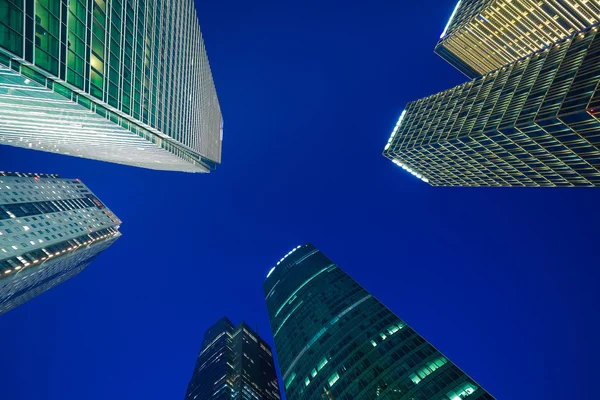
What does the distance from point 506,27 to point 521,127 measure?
8044 centimetres

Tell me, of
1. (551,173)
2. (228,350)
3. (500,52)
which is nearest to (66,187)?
(228,350)

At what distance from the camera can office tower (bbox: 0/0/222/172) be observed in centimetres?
2297

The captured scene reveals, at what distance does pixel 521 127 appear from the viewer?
7019cm

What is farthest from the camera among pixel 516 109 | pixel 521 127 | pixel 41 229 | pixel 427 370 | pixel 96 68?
pixel 41 229

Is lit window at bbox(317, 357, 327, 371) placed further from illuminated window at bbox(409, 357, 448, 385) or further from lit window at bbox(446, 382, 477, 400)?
lit window at bbox(446, 382, 477, 400)

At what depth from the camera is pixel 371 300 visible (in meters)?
103

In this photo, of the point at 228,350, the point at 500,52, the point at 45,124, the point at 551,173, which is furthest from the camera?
the point at 228,350

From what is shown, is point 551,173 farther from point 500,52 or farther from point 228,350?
point 228,350

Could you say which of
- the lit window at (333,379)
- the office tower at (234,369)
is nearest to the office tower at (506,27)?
the lit window at (333,379)

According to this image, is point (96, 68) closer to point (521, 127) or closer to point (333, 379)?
point (521, 127)

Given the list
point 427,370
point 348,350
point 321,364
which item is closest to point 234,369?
point 321,364

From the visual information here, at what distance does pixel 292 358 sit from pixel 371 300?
28.4 meters

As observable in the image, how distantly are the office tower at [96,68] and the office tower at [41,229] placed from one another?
57.4 m

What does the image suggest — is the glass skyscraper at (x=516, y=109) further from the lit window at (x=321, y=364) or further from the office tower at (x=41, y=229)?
the office tower at (x=41, y=229)
